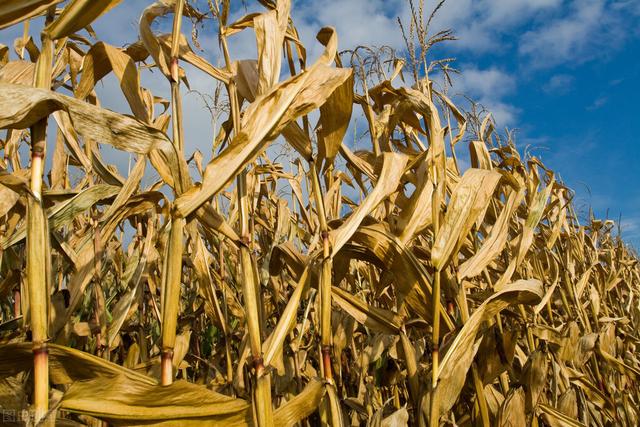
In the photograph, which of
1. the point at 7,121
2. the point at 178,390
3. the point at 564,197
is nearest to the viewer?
the point at 7,121

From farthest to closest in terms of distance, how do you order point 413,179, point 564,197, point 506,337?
point 564,197 → point 413,179 → point 506,337

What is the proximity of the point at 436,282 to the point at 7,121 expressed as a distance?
1.17m

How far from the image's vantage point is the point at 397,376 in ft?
8.52

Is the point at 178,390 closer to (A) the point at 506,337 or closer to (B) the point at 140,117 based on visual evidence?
(B) the point at 140,117

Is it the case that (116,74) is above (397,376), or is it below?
above

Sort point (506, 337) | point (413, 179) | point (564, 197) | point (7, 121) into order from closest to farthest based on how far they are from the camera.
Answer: point (7, 121), point (506, 337), point (413, 179), point (564, 197)

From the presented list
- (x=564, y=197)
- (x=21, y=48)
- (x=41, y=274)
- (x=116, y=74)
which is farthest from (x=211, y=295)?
(x=564, y=197)

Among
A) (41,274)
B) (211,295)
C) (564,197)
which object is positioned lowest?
(41,274)

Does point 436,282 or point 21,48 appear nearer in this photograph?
point 436,282

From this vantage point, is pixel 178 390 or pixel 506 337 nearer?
pixel 178 390

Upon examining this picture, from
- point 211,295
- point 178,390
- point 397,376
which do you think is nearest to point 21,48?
point 211,295

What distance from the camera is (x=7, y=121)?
2.93ft

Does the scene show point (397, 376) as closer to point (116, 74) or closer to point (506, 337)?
point (506, 337)

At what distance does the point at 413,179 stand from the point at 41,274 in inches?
60.5
